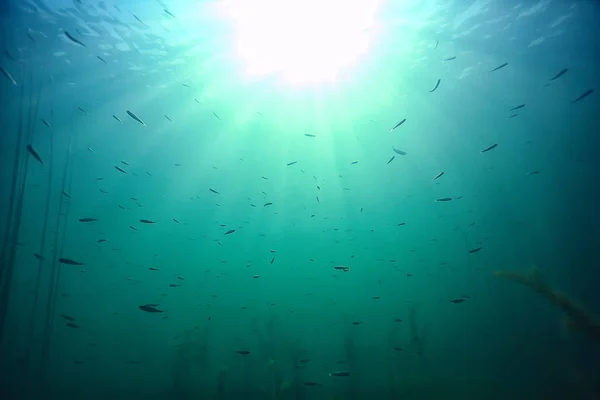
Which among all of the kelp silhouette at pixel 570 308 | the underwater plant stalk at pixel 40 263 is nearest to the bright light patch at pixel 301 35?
the underwater plant stalk at pixel 40 263

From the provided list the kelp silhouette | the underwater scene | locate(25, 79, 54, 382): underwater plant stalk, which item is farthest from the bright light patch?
the kelp silhouette

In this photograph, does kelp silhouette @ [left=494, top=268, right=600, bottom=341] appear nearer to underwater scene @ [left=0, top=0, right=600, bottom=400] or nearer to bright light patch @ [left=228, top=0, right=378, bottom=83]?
underwater scene @ [left=0, top=0, right=600, bottom=400]

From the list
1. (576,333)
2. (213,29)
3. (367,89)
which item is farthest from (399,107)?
(576,333)

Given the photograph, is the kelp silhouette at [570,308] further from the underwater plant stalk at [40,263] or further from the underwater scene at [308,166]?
the underwater plant stalk at [40,263]

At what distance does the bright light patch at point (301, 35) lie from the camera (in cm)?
1074

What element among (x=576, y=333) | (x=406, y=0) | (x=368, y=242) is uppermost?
(x=406, y=0)

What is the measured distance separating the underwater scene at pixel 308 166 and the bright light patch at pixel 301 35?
0.09 m

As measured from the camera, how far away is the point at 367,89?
642 inches

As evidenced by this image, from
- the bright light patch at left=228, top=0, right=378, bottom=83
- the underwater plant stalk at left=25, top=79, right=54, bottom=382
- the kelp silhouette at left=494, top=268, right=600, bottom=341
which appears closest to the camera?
the kelp silhouette at left=494, top=268, right=600, bottom=341

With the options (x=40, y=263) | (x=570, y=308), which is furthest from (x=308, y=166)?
(x=570, y=308)

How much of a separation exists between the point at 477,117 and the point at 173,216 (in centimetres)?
2823

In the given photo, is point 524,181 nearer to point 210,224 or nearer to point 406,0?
point 406,0

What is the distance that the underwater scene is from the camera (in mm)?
11734

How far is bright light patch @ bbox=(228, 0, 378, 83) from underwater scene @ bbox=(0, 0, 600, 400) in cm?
9
